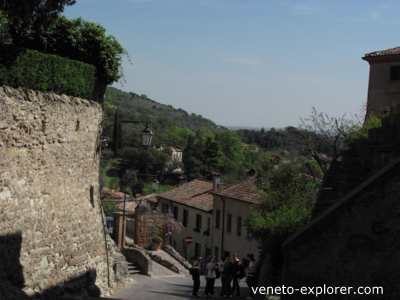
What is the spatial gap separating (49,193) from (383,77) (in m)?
15.2

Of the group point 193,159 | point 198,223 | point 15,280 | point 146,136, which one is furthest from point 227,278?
point 193,159

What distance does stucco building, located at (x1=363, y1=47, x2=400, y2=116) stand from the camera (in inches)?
1024

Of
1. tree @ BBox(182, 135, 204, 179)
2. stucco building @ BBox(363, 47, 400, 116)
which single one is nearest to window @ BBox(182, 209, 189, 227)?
stucco building @ BBox(363, 47, 400, 116)

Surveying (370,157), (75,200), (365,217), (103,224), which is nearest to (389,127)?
(370,157)

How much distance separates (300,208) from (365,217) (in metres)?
9.51

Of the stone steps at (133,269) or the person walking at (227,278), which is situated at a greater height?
the person walking at (227,278)

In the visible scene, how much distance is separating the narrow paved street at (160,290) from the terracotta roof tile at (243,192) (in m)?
14.4

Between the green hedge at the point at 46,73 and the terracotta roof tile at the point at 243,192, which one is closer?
the green hedge at the point at 46,73

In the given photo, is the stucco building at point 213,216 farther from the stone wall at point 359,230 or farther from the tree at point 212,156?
the tree at point 212,156

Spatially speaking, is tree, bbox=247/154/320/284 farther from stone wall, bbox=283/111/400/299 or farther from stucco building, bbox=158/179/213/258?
stucco building, bbox=158/179/213/258

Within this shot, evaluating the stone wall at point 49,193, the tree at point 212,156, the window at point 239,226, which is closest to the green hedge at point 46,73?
the stone wall at point 49,193

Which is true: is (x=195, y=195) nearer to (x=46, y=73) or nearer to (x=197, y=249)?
(x=197, y=249)

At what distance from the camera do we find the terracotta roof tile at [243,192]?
3991 cm
